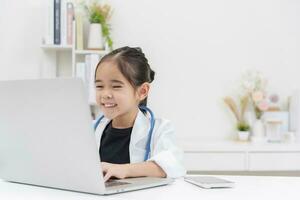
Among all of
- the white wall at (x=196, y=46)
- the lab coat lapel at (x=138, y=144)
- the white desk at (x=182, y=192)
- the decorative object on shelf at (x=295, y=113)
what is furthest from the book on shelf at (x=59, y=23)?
the white desk at (x=182, y=192)

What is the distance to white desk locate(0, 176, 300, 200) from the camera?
3.17 ft

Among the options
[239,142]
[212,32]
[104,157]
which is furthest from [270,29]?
[104,157]

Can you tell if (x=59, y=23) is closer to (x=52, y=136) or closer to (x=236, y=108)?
(x=236, y=108)

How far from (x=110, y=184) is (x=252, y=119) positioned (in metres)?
2.09

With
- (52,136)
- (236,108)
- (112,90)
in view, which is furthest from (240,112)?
(52,136)

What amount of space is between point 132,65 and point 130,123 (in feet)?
0.71

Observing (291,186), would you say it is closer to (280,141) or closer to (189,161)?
(189,161)

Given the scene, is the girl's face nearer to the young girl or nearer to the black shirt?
the young girl

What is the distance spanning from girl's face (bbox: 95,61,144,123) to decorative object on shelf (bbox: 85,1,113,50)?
1322 mm

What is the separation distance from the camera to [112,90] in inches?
54.8

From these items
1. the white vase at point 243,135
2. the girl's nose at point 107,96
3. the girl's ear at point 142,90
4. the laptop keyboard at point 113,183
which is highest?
the girl's ear at point 142,90

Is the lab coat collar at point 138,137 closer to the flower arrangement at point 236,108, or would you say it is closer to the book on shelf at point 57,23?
the book on shelf at point 57,23

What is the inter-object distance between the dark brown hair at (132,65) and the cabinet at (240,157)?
3.60ft

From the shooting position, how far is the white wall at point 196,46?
2889 millimetres
